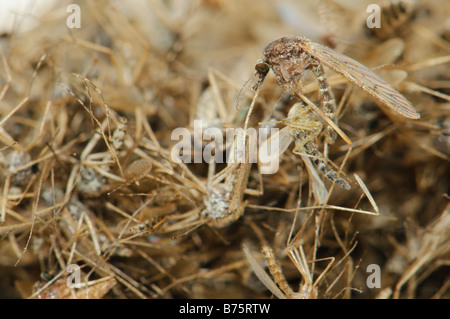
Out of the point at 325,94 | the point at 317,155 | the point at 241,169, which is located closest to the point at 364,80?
the point at 325,94

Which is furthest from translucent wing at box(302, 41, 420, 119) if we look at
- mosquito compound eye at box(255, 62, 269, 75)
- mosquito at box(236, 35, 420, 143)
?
mosquito compound eye at box(255, 62, 269, 75)

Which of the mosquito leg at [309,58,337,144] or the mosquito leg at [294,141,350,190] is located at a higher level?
the mosquito leg at [309,58,337,144]

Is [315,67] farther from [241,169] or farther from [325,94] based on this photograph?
[241,169]

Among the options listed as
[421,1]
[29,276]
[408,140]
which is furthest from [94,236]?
[421,1]

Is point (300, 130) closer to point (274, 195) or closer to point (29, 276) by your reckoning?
point (274, 195)

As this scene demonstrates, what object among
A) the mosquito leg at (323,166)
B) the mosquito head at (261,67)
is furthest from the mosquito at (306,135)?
the mosquito head at (261,67)

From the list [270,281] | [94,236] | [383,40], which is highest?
[383,40]

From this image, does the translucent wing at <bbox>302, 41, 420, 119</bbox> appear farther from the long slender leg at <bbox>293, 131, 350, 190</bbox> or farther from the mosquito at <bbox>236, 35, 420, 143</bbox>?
the long slender leg at <bbox>293, 131, 350, 190</bbox>
